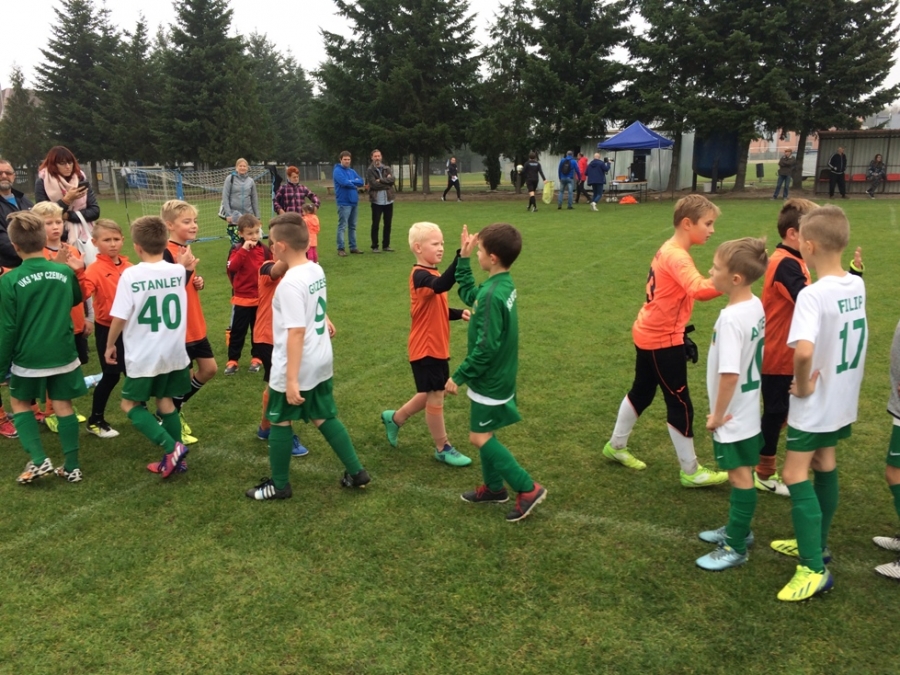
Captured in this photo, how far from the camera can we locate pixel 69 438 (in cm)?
443

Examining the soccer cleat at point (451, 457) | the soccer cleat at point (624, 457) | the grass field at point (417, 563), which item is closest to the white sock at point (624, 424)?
the soccer cleat at point (624, 457)

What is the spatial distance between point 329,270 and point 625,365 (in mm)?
7208

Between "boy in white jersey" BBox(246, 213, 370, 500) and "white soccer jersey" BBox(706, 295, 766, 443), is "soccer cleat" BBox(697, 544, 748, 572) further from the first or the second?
"boy in white jersey" BBox(246, 213, 370, 500)

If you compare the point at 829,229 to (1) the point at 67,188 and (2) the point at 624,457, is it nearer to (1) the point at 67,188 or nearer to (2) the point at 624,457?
(2) the point at 624,457

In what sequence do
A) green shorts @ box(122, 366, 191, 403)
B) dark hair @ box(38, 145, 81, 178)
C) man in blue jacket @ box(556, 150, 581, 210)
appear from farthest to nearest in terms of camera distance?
1. man in blue jacket @ box(556, 150, 581, 210)
2. dark hair @ box(38, 145, 81, 178)
3. green shorts @ box(122, 366, 191, 403)

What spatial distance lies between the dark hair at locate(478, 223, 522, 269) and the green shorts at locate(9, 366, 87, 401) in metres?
2.87

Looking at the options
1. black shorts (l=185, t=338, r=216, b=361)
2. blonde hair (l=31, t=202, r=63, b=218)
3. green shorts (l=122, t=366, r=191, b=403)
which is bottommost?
green shorts (l=122, t=366, r=191, b=403)

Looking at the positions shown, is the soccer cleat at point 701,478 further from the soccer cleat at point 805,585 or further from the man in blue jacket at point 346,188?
the man in blue jacket at point 346,188

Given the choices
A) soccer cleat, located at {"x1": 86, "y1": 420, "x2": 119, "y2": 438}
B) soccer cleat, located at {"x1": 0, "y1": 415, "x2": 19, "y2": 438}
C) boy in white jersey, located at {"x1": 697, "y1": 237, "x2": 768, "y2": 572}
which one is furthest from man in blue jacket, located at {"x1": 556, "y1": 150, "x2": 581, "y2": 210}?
boy in white jersey, located at {"x1": 697, "y1": 237, "x2": 768, "y2": 572}

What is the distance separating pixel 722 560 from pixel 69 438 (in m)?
4.08

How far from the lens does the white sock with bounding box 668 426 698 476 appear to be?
4.09 meters

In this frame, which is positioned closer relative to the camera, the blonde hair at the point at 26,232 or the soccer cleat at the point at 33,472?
the blonde hair at the point at 26,232

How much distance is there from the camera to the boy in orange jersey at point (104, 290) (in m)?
4.89

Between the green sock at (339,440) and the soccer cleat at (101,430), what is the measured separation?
2.17m
